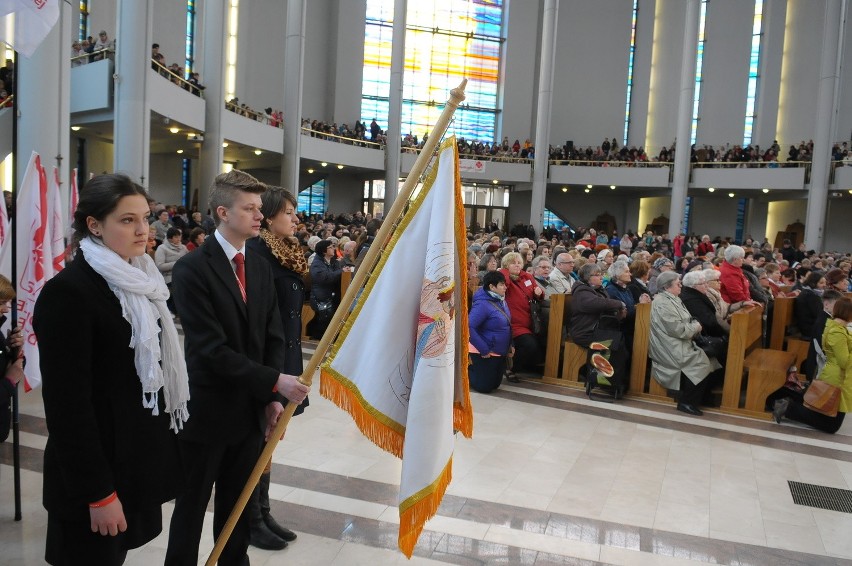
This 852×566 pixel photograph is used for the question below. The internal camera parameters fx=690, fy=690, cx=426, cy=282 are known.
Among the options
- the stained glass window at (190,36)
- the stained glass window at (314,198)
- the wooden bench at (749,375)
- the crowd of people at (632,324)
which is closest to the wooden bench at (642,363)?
the crowd of people at (632,324)

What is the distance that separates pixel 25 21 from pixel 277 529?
8.16 ft

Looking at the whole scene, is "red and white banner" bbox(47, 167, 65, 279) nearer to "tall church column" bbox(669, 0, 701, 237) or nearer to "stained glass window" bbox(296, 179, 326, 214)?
"tall church column" bbox(669, 0, 701, 237)

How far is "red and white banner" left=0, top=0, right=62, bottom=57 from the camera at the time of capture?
9.11ft

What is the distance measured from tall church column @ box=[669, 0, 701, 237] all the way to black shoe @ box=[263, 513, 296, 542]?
896 inches

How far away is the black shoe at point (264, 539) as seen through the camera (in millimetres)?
3246

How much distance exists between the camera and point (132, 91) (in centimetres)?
1238

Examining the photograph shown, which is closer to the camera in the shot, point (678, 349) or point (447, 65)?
point (678, 349)

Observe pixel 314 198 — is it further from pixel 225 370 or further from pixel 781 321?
pixel 225 370

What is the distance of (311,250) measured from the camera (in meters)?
10.7

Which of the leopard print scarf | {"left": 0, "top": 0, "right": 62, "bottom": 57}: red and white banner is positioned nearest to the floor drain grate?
the leopard print scarf

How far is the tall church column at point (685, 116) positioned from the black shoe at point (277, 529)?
2276 centimetres

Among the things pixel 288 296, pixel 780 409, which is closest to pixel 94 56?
pixel 288 296

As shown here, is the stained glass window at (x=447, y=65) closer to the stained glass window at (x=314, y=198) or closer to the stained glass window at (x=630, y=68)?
the stained glass window at (x=314, y=198)

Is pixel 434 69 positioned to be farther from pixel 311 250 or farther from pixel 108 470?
pixel 108 470
